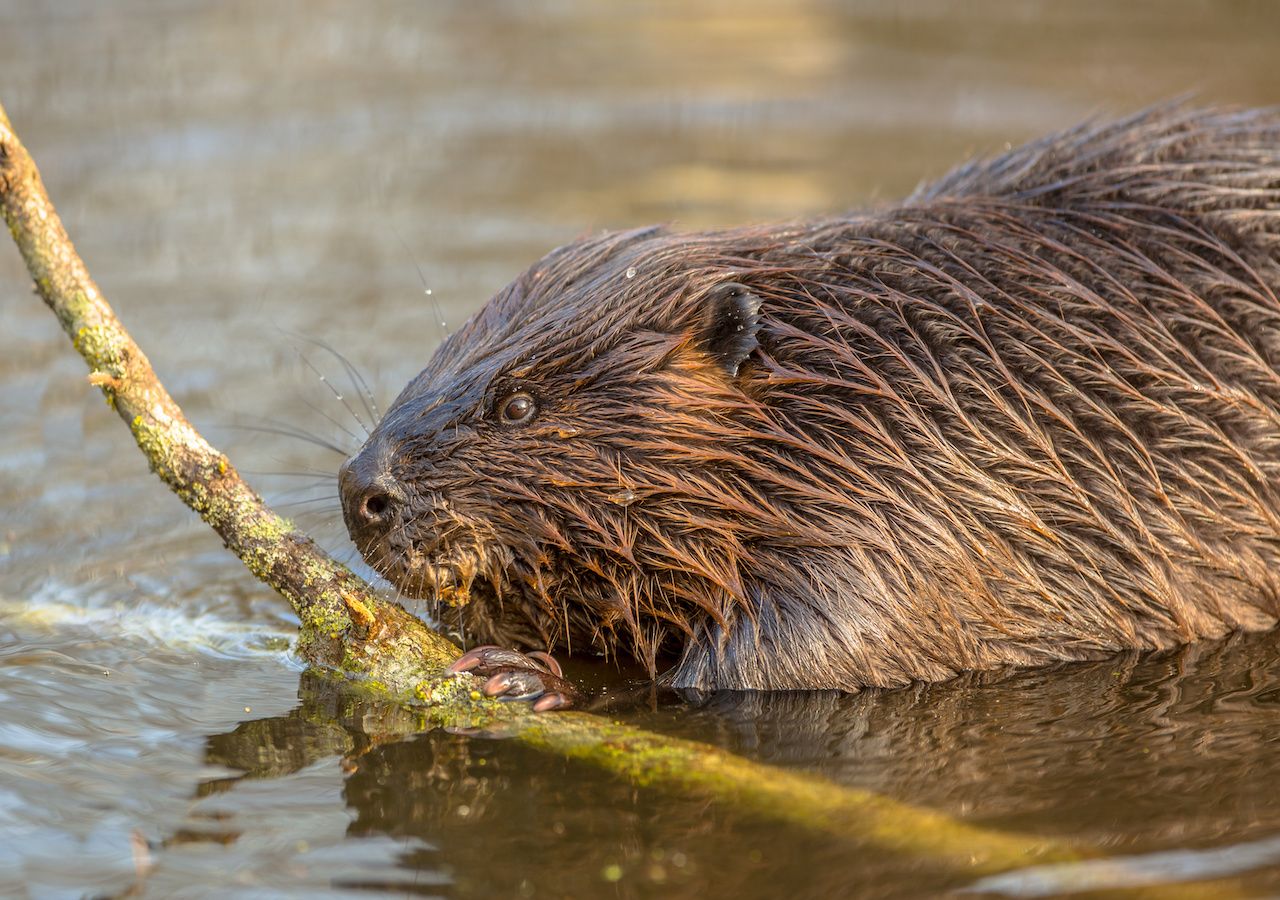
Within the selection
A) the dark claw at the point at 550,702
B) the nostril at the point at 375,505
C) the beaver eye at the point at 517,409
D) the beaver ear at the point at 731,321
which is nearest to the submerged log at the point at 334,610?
the dark claw at the point at 550,702

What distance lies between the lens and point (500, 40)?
38.0 ft

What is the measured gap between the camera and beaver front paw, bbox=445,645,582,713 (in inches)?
150

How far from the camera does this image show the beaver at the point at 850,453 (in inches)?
156

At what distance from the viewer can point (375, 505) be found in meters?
3.90

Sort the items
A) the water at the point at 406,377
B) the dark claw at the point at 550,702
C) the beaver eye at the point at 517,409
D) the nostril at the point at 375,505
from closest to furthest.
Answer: the water at the point at 406,377, the dark claw at the point at 550,702, the nostril at the point at 375,505, the beaver eye at the point at 517,409

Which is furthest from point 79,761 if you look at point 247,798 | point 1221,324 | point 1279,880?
point 1221,324

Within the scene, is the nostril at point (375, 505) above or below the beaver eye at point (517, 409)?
below

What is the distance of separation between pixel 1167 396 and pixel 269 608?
2530mm

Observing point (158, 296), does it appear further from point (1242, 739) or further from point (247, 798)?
point (1242, 739)

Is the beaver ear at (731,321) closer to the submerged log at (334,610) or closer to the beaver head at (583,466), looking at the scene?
the beaver head at (583,466)

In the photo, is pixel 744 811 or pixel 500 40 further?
pixel 500 40

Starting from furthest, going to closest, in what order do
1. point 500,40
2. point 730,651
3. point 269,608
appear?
point 500,40, point 269,608, point 730,651

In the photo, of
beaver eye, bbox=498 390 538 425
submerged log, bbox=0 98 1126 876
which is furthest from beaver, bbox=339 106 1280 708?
submerged log, bbox=0 98 1126 876

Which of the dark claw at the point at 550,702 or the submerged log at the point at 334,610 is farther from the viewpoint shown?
the dark claw at the point at 550,702
